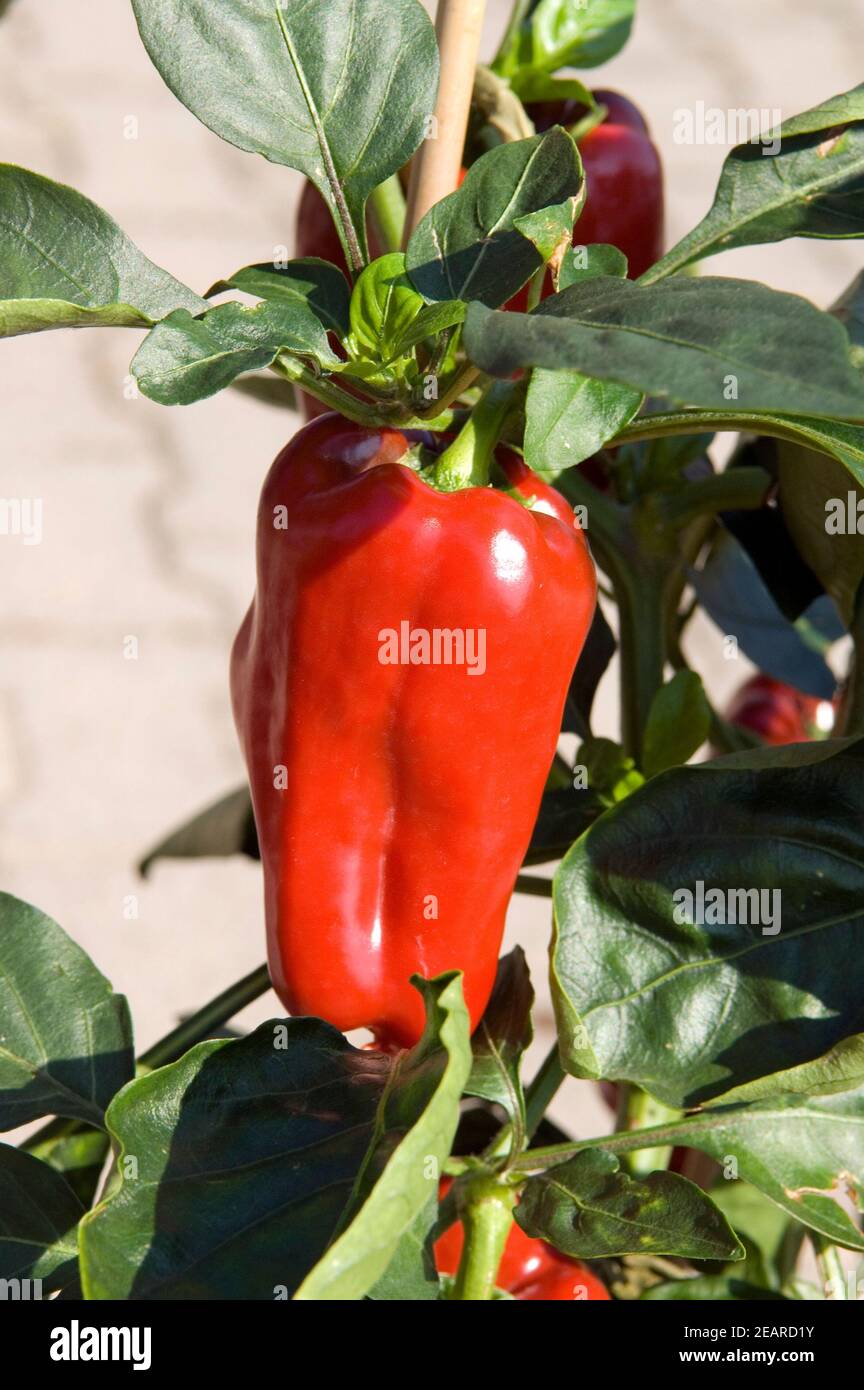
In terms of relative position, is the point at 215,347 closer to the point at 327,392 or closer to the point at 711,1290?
the point at 327,392

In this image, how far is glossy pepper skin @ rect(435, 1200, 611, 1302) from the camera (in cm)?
61

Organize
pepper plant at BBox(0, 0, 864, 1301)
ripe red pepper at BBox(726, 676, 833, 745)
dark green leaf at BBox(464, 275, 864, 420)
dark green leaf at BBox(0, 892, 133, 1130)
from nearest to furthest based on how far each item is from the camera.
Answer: dark green leaf at BBox(464, 275, 864, 420) < pepper plant at BBox(0, 0, 864, 1301) < dark green leaf at BBox(0, 892, 133, 1130) < ripe red pepper at BBox(726, 676, 833, 745)

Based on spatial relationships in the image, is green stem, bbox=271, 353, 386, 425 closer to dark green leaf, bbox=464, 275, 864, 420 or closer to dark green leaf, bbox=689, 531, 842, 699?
dark green leaf, bbox=464, 275, 864, 420

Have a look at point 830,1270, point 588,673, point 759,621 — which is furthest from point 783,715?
point 830,1270

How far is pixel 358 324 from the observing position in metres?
0.42

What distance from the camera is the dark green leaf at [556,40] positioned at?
0.60 m

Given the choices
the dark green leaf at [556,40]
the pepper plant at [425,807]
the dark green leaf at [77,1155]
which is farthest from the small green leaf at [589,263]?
the dark green leaf at [77,1155]

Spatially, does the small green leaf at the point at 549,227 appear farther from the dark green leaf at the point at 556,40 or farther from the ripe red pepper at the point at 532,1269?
the ripe red pepper at the point at 532,1269

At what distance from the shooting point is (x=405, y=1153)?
339 mm

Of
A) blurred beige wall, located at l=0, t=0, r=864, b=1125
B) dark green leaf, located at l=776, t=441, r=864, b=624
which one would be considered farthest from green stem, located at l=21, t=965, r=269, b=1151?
blurred beige wall, located at l=0, t=0, r=864, b=1125

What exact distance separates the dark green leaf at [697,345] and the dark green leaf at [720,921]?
164 mm

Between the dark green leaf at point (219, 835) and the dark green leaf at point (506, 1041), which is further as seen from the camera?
the dark green leaf at point (219, 835)

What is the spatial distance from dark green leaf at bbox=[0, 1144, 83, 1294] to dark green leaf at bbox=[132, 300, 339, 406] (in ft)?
0.81

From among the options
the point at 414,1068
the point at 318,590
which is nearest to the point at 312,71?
the point at 318,590
